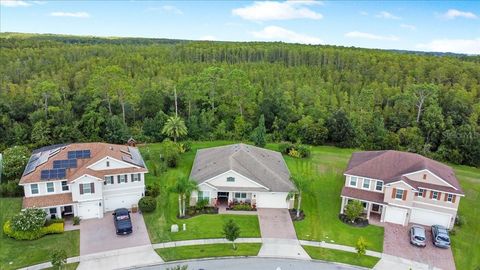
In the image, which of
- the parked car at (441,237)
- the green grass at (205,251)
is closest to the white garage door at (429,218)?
the parked car at (441,237)

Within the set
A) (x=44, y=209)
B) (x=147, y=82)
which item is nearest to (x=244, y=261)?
(x=44, y=209)

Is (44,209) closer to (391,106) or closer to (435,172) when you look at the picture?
(435,172)

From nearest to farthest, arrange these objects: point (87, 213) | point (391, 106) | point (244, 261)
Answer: point (244, 261)
point (87, 213)
point (391, 106)

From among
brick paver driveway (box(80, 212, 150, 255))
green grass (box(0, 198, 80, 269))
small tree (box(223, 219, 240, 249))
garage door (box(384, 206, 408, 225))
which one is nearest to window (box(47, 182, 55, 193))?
brick paver driveway (box(80, 212, 150, 255))

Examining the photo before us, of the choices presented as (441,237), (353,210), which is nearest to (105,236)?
(353,210)

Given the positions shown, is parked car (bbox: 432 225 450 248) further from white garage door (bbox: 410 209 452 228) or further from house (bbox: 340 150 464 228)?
house (bbox: 340 150 464 228)
